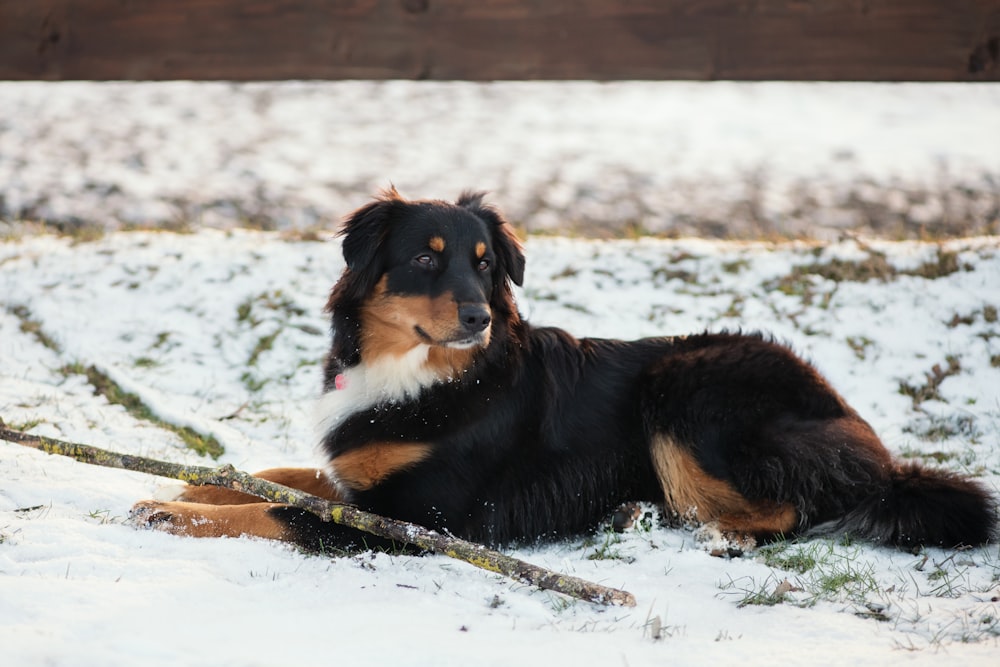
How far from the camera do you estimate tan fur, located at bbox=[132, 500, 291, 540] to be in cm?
387

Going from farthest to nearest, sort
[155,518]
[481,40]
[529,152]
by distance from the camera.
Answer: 1. [529,152]
2. [481,40]
3. [155,518]

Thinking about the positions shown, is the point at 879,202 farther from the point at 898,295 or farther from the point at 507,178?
the point at 898,295

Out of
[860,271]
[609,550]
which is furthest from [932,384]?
[609,550]

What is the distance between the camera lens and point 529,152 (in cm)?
1753

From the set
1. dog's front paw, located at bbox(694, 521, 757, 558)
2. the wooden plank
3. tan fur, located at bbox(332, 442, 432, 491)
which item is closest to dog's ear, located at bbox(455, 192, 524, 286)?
tan fur, located at bbox(332, 442, 432, 491)

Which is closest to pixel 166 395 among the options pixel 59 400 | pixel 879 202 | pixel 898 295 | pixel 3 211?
pixel 59 400

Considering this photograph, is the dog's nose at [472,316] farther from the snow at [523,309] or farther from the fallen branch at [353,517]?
the snow at [523,309]

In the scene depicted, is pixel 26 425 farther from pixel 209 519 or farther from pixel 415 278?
pixel 415 278

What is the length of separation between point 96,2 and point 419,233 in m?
3.83

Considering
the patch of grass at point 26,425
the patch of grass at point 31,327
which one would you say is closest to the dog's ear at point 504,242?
the patch of grass at point 26,425

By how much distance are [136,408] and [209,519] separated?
8.06 ft

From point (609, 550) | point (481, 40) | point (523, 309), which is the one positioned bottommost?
point (609, 550)

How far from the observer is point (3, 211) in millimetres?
13828

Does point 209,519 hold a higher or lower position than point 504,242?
lower
